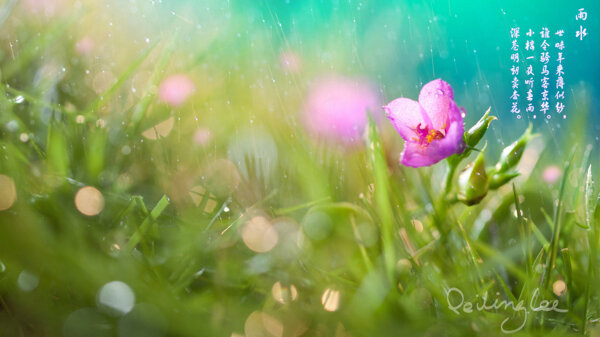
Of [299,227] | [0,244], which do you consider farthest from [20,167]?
[299,227]

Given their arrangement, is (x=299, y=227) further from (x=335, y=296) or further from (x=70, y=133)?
(x=70, y=133)

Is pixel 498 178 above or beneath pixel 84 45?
beneath

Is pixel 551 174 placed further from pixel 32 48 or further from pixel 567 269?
pixel 32 48

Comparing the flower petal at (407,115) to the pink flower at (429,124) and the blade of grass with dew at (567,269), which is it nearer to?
the pink flower at (429,124)

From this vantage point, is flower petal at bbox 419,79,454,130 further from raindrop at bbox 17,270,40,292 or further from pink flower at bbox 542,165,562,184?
raindrop at bbox 17,270,40,292

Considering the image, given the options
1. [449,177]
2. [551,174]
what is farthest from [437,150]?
[551,174]

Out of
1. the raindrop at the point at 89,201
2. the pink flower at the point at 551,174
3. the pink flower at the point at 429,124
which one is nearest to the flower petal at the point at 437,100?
the pink flower at the point at 429,124

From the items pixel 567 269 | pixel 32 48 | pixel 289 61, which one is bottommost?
pixel 567 269

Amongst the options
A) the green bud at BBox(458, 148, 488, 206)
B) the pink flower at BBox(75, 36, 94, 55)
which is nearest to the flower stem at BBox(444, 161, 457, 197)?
the green bud at BBox(458, 148, 488, 206)
